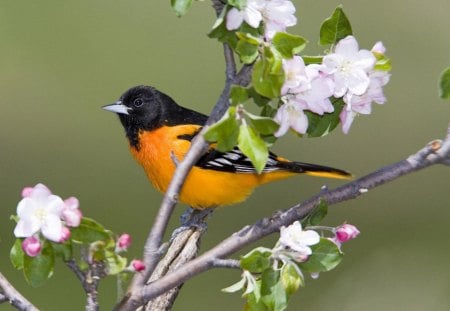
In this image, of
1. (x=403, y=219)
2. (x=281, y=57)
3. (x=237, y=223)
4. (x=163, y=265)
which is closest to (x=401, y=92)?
(x=403, y=219)

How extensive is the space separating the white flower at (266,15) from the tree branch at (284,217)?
0.70ft

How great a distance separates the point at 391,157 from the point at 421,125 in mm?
302

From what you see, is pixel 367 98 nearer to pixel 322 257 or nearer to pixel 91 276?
pixel 322 257

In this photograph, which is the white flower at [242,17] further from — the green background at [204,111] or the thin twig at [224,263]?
the green background at [204,111]

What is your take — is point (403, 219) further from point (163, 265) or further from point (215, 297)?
point (163, 265)

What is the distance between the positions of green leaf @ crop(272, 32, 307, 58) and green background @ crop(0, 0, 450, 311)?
282 centimetres

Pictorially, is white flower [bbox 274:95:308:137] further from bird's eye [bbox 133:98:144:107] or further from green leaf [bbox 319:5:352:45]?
bird's eye [bbox 133:98:144:107]

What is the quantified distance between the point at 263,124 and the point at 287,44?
0.09 meters

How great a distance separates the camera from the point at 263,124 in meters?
1.18

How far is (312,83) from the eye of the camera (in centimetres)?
129

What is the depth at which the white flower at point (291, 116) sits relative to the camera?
128 cm

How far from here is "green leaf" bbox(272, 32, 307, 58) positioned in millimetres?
1181

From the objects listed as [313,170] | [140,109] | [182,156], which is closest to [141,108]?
[140,109]

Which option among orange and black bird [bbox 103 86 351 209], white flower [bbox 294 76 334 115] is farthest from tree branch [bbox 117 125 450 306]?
orange and black bird [bbox 103 86 351 209]
